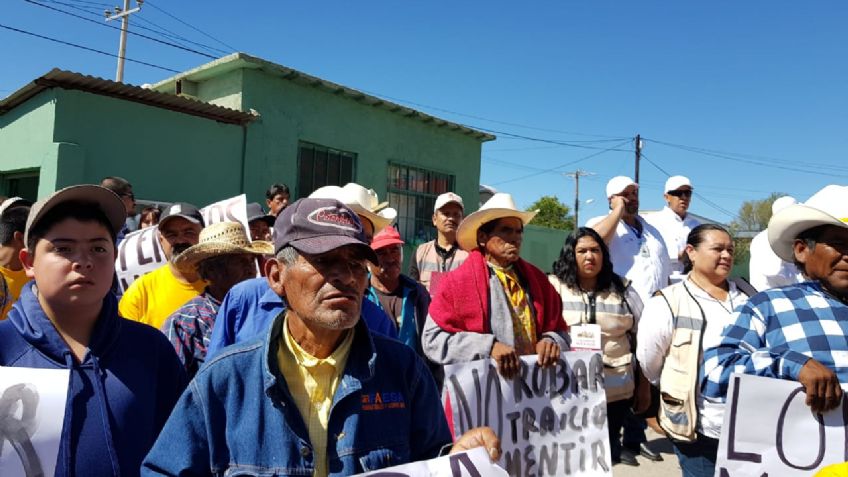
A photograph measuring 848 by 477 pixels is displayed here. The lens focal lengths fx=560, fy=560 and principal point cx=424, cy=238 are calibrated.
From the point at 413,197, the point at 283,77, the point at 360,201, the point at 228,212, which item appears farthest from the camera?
the point at 413,197

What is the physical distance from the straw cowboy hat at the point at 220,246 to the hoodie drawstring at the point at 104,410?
50.1 inches

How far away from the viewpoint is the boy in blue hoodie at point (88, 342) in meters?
1.85

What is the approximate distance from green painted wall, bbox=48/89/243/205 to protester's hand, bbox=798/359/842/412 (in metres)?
9.90

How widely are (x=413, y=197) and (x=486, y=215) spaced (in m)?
11.7

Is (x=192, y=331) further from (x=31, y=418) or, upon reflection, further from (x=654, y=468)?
(x=654, y=468)

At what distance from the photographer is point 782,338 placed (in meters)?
2.58

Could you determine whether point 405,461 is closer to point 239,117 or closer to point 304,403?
point 304,403

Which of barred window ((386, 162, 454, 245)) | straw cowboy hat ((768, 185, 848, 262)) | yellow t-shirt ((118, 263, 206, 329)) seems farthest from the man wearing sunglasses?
barred window ((386, 162, 454, 245))

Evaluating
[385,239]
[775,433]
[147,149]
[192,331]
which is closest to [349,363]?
[192,331]

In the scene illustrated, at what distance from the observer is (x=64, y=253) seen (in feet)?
6.43

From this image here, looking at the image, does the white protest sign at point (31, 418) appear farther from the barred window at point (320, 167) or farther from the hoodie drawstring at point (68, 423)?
the barred window at point (320, 167)

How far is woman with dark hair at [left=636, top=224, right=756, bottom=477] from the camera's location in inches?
124

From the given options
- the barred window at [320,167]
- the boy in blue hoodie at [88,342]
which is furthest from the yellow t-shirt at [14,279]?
the barred window at [320,167]

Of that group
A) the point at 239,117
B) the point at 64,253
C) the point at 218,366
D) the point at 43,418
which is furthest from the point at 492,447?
the point at 239,117
